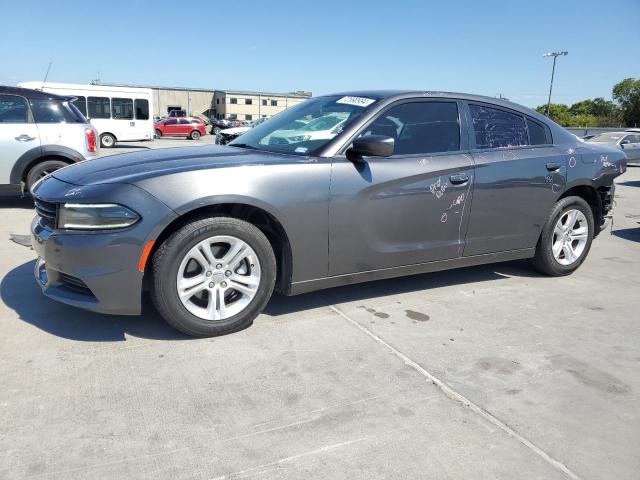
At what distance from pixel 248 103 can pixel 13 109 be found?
81.8 meters

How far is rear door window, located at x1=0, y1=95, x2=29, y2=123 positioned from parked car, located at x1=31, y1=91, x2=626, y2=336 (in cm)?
420

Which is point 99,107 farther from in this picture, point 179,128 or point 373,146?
point 373,146

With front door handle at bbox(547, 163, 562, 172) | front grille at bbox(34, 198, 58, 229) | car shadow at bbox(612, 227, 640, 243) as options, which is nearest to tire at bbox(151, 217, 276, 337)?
front grille at bbox(34, 198, 58, 229)

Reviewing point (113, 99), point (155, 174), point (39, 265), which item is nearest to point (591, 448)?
point (155, 174)

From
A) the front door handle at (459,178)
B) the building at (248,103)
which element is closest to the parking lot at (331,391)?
the front door handle at (459,178)

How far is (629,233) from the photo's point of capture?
23.9ft

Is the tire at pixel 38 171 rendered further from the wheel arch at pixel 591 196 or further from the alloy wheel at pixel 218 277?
the wheel arch at pixel 591 196

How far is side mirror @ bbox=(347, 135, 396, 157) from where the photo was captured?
11.0 feet

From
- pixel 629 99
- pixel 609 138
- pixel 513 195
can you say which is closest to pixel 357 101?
pixel 513 195

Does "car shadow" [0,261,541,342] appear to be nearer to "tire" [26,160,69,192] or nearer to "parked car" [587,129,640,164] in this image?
"tire" [26,160,69,192]

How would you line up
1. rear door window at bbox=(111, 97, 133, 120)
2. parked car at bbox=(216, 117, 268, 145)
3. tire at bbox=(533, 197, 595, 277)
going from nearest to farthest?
tire at bbox=(533, 197, 595, 277) < parked car at bbox=(216, 117, 268, 145) < rear door window at bbox=(111, 97, 133, 120)

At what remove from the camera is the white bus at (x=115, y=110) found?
21.3 metres

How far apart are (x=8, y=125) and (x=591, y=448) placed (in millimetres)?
7431

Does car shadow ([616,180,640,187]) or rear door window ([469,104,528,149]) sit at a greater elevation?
rear door window ([469,104,528,149])
